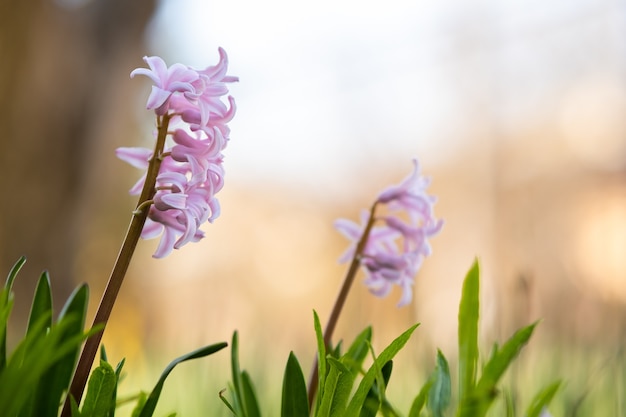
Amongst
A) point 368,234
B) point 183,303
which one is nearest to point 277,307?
point 183,303

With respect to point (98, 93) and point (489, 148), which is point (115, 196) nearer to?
point (98, 93)

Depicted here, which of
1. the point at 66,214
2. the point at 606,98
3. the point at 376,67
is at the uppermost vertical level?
the point at 376,67

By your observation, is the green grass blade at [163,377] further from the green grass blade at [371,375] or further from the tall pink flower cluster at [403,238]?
the tall pink flower cluster at [403,238]

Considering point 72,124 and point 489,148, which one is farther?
point 489,148

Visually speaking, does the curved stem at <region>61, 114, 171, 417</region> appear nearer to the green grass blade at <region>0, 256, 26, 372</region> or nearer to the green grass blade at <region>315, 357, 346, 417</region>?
the green grass blade at <region>0, 256, 26, 372</region>

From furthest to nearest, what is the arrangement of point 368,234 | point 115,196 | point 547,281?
point 547,281 → point 115,196 → point 368,234

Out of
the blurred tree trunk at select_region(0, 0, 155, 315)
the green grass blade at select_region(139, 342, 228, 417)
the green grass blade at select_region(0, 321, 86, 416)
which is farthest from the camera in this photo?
the blurred tree trunk at select_region(0, 0, 155, 315)

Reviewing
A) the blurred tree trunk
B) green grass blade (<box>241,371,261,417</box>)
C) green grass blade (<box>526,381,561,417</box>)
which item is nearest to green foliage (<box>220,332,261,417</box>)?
green grass blade (<box>241,371,261,417</box>)
